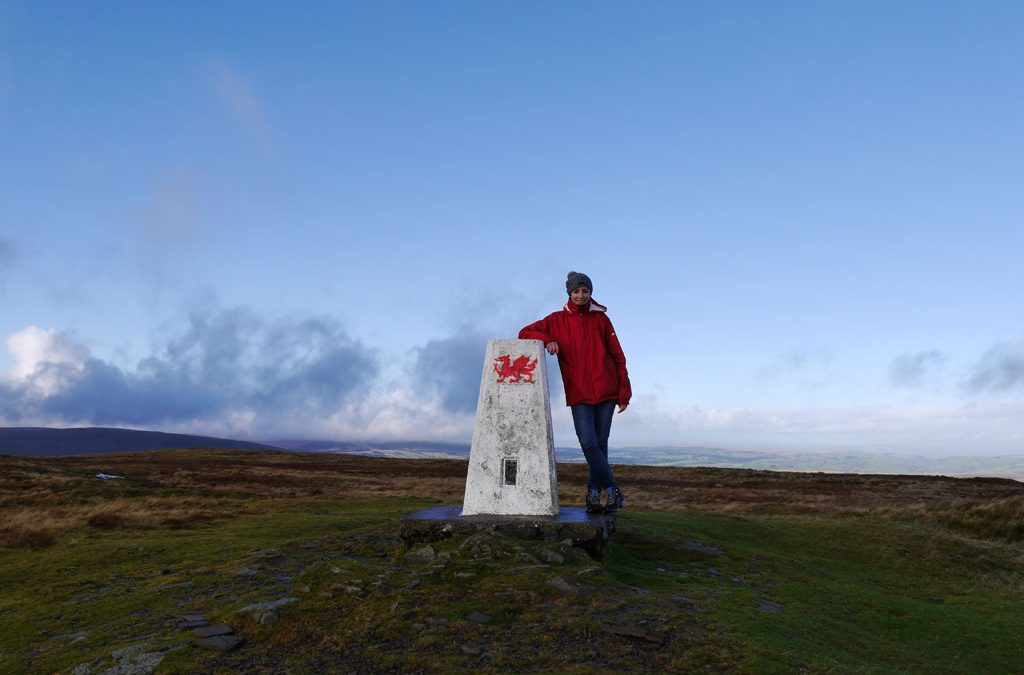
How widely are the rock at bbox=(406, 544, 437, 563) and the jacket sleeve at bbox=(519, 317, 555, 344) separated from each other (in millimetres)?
3695

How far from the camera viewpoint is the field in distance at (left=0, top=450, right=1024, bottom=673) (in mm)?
5938

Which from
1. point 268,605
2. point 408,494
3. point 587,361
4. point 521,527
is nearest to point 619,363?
point 587,361

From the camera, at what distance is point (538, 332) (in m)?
11.1

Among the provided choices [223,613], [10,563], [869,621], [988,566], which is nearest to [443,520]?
[223,613]

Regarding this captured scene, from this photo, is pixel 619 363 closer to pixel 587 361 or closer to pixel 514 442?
pixel 587 361

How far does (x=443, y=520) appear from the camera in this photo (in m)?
10.2

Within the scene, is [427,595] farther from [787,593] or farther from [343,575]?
[787,593]

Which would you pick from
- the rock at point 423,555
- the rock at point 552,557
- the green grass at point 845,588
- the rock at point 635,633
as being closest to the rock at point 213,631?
the rock at point 423,555

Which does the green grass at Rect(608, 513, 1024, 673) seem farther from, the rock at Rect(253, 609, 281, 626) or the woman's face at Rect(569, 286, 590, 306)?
the rock at Rect(253, 609, 281, 626)

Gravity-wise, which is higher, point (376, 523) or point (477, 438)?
point (477, 438)

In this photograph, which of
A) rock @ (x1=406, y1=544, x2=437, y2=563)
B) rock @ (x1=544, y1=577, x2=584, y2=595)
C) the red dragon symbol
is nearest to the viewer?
rock @ (x1=544, y1=577, x2=584, y2=595)

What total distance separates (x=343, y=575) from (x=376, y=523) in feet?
26.9

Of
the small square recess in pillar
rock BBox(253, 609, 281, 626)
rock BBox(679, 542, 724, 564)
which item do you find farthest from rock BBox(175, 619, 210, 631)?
rock BBox(679, 542, 724, 564)

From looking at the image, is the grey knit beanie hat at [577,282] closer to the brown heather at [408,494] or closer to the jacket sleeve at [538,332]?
the jacket sleeve at [538,332]
